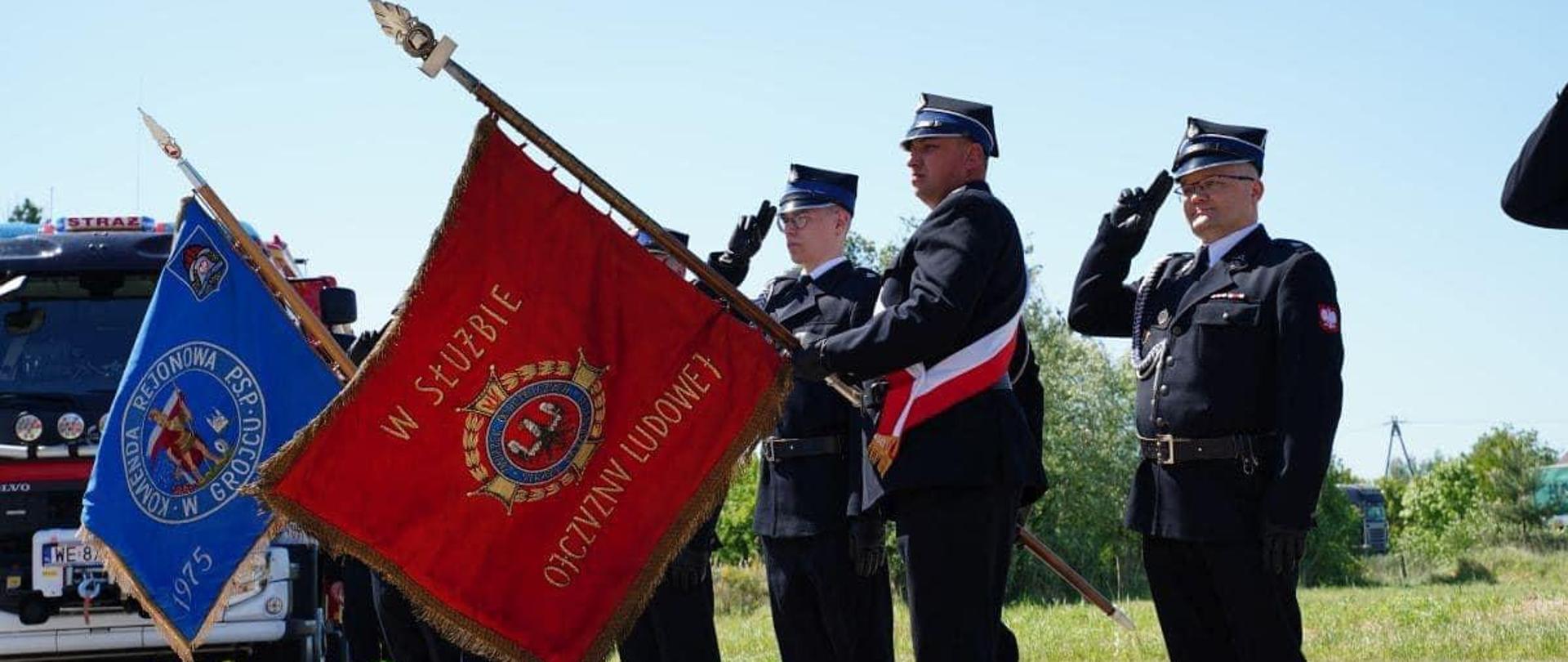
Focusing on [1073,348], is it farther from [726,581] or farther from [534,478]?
[534,478]

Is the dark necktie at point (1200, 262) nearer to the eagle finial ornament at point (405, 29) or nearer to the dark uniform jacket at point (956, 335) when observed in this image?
the dark uniform jacket at point (956, 335)

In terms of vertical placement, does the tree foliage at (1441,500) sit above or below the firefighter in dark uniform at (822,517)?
below

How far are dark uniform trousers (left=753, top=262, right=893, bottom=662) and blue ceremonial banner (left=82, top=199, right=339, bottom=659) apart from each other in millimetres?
2238

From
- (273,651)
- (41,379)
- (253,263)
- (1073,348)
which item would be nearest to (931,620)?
(253,263)

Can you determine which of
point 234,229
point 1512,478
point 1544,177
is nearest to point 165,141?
point 234,229

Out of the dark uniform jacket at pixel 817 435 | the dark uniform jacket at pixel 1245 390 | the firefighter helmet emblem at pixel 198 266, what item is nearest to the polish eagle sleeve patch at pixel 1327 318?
the dark uniform jacket at pixel 1245 390

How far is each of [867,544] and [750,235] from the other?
1726 millimetres

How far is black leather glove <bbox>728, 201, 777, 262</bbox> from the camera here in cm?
795

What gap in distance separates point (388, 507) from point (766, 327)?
120 centimetres

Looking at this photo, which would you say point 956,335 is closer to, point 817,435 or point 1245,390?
point 1245,390

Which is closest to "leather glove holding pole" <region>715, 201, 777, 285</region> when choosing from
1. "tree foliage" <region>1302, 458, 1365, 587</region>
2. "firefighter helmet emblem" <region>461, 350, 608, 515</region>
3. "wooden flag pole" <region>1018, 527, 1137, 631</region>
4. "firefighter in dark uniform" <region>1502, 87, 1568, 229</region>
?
"wooden flag pole" <region>1018, 527, 1137, 631</region>

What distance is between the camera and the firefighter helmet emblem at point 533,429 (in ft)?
18.1

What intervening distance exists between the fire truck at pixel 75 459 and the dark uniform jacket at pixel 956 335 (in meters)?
4.38

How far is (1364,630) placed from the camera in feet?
42.3
